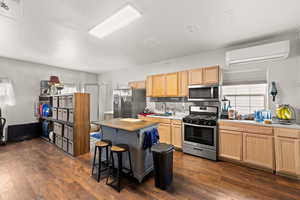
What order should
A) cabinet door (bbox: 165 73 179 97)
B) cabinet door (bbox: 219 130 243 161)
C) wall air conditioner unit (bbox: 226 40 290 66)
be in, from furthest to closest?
cabinet door (bbox: 165 73 179 97) < cabinet door (bbox: 219 130 243 161) < wall air conditioner unit (bbox: 226 40 290 66)

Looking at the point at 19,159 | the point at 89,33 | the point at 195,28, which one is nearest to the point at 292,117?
the point at 195,28

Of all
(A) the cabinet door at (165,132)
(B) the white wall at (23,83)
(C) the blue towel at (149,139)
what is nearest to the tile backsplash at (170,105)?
(A) the cabinet door at (165,132)

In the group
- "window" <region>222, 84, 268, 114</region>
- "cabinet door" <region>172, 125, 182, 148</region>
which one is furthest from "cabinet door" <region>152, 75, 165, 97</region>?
"window" <region>222, 84, 268, 114</region>

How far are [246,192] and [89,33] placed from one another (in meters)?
4.05

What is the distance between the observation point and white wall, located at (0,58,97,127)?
4453mm

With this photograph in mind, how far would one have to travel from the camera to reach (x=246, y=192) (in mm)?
2029

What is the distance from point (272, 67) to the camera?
2988mm

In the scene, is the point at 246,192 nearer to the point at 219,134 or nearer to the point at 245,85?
the point at 219,134

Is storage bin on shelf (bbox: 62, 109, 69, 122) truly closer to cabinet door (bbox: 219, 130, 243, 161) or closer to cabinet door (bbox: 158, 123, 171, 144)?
cabinet door (bbox: 158, 123, 171, 144)

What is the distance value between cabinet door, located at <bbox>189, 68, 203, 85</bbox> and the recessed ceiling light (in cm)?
216

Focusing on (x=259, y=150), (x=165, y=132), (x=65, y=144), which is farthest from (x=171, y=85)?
(x=65, y=144)

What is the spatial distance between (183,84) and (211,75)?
0.80 m

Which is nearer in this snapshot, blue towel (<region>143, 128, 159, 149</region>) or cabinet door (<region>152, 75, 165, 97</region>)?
blue towel (<region>143, 128, 159, 149</region>)

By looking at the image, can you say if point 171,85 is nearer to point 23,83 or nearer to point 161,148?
point 161,148
